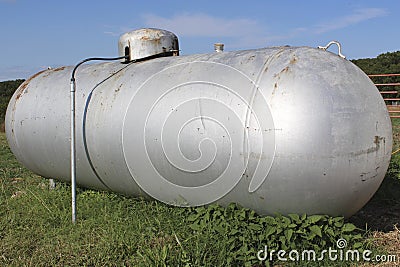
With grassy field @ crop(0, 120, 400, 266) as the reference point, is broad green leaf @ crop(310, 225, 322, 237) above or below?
above

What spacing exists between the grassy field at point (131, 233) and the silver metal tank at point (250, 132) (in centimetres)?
18

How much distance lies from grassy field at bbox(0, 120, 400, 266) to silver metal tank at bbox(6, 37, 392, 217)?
0.18m

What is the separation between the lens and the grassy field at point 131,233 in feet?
11.2

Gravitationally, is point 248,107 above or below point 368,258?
above

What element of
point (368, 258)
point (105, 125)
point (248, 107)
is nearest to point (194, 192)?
point (248, 107)

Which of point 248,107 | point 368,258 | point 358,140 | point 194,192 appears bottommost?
point 368,258

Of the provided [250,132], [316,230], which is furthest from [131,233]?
[316,230]

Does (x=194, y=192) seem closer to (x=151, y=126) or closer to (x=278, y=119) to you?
(x=151, y=126)

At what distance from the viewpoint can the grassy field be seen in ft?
11.2

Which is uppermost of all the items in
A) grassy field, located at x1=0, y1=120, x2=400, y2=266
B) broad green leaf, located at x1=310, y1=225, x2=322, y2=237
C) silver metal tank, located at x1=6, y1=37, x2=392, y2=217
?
silver metal tank, located at x1=6, y1=37, x2=392, y2=217

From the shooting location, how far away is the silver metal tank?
132 inches

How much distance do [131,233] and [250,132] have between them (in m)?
1.32

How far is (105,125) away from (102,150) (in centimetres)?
25

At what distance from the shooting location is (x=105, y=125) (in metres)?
4.45
